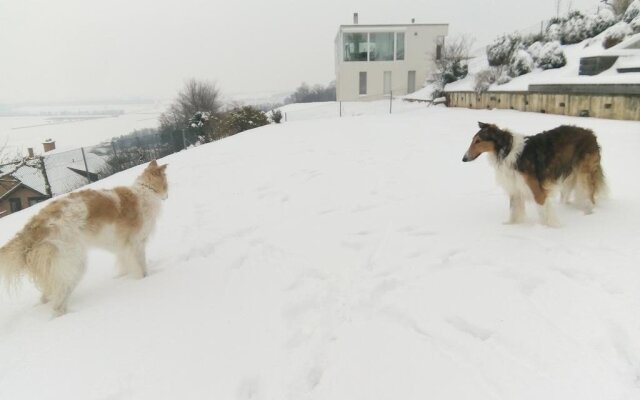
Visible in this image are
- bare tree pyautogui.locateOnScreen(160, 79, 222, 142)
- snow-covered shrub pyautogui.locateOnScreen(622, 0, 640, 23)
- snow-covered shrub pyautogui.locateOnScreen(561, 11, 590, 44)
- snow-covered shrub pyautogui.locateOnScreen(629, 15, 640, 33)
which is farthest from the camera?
bare tree pyautogui.locateOnScreen(160, 79, 222, 142)

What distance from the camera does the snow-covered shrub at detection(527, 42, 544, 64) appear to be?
731 inches

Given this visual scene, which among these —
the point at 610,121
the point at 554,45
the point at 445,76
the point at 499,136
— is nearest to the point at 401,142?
the point at 610,121

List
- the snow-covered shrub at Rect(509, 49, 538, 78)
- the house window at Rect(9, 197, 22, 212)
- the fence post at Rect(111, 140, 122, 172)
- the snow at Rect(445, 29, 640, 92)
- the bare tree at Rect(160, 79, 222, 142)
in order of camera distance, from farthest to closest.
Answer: the bare tree at Rect(160, 79, 222, 142)
the fence post at Rect(111, 140, 122, 172)
the snow-covered shrub at Rect(509, 49, 538, 78)
the house window at Rect(9, 197, 22, 212)
the snow at Rect(445, 29, 640, 92)

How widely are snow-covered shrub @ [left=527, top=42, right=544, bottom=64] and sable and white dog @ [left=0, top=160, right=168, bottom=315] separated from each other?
20.5 metres

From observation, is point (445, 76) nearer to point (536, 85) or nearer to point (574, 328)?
point (536, 85)

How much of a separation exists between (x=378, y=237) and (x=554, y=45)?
1850cm

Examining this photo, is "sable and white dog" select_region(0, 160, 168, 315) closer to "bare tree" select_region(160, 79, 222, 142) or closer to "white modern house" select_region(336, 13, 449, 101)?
"white modern house" select_region(336, 13, 449, 101)

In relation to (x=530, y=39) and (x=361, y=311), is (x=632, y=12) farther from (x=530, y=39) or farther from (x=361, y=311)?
(x=361, y=311)

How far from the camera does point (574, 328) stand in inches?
102

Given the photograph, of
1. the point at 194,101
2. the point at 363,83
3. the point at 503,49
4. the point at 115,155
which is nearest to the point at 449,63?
the point at 503,49

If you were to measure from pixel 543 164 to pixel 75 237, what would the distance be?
5.12 m

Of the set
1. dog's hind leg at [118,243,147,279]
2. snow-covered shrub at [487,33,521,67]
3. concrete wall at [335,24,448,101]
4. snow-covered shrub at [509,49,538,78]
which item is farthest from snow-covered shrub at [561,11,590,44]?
dog's hind leg at [118,243,147,279]

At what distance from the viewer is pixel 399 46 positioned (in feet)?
113

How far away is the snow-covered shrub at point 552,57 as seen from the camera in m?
17.2
